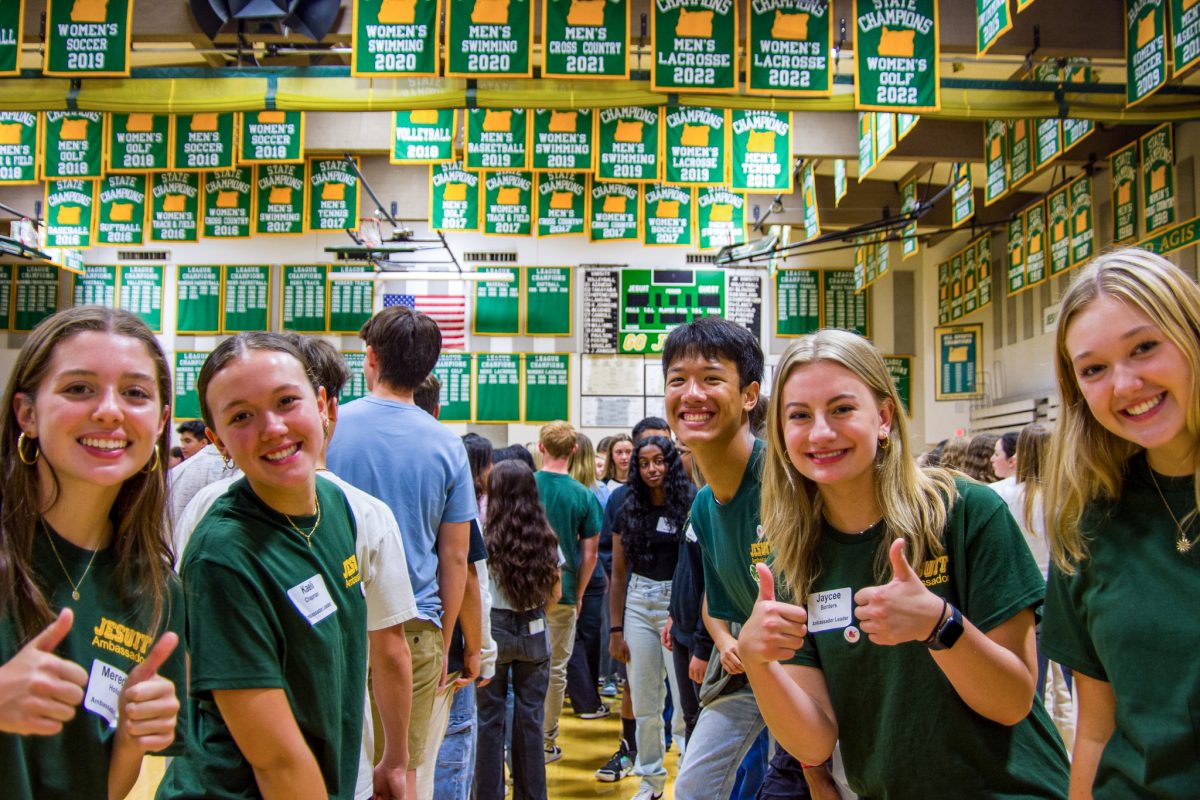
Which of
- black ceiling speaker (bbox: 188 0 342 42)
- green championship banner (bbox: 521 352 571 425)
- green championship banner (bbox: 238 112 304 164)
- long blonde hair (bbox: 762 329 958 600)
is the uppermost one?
black ceiling speaker (bbox: 188 0 342 42)

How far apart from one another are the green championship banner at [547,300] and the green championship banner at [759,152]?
5.88 metres

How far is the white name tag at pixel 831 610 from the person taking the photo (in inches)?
82.0

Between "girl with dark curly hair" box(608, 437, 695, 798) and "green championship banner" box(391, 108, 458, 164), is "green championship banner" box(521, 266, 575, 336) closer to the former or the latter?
"green championship banner" box(391, 108, 458, 164)

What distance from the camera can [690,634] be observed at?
4.43 meters

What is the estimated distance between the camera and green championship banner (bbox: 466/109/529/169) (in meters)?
9.52

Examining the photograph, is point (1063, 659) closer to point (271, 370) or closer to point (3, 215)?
Answer: point (271, 370)

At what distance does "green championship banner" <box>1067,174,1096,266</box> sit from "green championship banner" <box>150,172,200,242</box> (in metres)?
10.2

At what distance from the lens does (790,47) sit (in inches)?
287

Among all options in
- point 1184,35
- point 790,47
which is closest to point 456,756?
point 790,47

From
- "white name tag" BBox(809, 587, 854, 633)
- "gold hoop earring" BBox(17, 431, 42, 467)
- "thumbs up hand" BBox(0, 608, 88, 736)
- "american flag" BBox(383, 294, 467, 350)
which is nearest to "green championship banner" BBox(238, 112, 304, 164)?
"american flag" BBox(383, 294, 467, 350)

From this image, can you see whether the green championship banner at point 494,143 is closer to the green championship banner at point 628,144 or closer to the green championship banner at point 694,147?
the green championship banner at point 628,144

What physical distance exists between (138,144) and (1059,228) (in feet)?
31.8

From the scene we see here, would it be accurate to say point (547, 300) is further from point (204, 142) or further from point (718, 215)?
point (204, 142)

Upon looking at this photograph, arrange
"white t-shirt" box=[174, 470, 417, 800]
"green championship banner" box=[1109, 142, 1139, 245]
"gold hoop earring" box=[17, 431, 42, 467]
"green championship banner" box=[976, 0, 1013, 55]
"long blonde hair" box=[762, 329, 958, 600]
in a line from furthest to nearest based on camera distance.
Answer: "green championship banner" box=[1109, 142, 1139, 245], "green championship banner" box=[976, 0, 1013, 55], "white t-shirt" box=[174, 470, 417, 800], "long blonde hair" box=[762, 329, 958, 600], "gold hoop earring" box=[17, 431, 42, 467]
